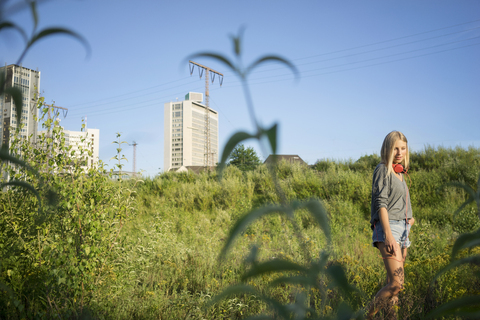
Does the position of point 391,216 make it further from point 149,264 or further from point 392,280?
point 149,264

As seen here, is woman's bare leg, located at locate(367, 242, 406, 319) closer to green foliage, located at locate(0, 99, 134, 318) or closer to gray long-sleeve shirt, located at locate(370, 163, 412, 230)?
gray long-sleeve shirt, located at locate(370, 163, 412, 230)

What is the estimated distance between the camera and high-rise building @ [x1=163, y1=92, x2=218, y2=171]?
99.2 metres

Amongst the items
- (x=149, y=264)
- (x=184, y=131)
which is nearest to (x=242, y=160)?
(x=149, y=264)

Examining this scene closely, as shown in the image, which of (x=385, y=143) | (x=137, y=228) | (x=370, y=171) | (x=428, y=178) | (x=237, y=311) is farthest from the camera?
(x=370, y=171)

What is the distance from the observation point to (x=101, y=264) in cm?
285

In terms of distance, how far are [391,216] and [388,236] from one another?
10.8 inches

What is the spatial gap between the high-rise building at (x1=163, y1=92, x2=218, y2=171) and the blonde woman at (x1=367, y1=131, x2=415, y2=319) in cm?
9352

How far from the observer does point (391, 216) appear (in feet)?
8.86

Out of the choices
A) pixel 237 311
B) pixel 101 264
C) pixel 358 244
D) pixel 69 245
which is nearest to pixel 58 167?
pixel 69 245

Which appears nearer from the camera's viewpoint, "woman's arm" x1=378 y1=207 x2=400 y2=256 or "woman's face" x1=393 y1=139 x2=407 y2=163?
"woman's arm" x1=378 y1=207 x2=400 y2=256

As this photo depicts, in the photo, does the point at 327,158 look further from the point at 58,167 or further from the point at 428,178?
the point at 58,167

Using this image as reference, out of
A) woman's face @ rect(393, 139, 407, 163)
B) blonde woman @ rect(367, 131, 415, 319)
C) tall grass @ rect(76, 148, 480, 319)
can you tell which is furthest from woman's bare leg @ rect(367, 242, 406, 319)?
woman's face @ rect(393, 139, 407, 163)

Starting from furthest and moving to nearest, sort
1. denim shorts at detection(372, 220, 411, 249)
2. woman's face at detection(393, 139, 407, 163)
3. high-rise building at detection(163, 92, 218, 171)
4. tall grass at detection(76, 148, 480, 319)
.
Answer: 1. high-rise building at detection(163, 92, 218, 171)
2. tall grass at detection(76, 148, 480, 319)
3. woman's face at detection(393, 139, 407, 163)
4. denim shorts at detection(372, 220, 411, 249)

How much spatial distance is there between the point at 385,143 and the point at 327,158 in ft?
28.8
